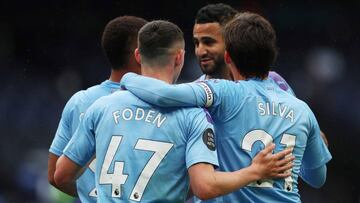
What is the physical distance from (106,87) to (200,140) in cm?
146

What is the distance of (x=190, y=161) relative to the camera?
15.1 feet

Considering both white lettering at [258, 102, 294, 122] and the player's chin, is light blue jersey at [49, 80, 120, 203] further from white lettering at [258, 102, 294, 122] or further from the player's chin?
white lettering at [258, 102, 294, 122]

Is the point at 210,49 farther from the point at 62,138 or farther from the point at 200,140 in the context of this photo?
the point at 200,140

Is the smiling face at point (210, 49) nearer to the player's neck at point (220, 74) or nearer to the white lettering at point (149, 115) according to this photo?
the player's neck at point (220, 74)

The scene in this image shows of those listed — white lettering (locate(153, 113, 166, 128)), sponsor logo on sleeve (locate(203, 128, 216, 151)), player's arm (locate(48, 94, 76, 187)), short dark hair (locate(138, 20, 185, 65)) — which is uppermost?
short dark hair (locate(138, 20, 185, 65))

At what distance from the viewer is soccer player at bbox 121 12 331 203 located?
4.80 metres

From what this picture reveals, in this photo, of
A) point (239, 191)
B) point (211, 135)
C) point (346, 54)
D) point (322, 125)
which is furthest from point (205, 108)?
point (346, 54)

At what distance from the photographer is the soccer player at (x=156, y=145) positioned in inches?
181

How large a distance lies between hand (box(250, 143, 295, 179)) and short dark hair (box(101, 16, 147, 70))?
1.53 meters

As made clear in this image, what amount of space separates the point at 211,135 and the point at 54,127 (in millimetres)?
9935

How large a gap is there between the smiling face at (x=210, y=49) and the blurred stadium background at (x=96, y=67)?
24.8 feet

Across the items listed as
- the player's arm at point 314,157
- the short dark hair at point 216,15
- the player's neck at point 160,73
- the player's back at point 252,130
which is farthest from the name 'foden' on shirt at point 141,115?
the short dark hair at point 216,15

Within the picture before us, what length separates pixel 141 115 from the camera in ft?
15.6

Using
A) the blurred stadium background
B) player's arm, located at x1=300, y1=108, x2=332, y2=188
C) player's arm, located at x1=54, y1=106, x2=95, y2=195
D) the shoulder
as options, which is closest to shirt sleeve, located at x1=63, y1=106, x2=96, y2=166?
player's arm, located at x1=54, y1=106, x2=95, y2=195
